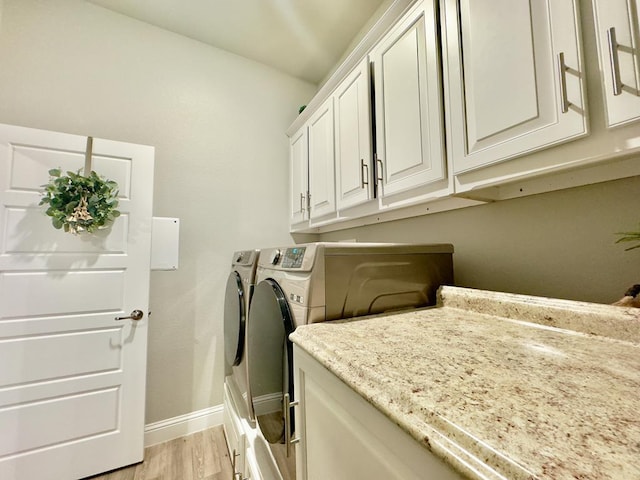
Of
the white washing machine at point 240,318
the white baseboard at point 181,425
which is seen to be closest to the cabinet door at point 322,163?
the white washing machine at point 240,318

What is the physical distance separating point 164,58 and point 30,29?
73 centimetres

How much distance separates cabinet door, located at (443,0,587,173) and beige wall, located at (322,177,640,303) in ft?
1.17

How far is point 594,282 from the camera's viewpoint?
85 cm

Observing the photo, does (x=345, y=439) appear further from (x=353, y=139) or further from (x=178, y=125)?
(x=178, y=125)

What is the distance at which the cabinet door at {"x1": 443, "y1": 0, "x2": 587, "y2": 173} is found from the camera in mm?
656

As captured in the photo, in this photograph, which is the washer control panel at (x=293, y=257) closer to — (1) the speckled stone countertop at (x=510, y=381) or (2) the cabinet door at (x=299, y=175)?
(1) the speckled stone countertop at (x=510, y=381)

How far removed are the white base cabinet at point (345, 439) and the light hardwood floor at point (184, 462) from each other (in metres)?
1.29

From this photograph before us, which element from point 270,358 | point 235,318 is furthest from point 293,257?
point 235,318

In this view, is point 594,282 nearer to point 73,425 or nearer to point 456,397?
point 456,397

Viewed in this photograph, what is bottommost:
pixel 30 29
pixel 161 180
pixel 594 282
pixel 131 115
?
pixel 594 282

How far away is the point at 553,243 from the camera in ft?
3.11

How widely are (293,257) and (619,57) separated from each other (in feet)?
3.26

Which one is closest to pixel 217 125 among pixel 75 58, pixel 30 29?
pixel 75 58

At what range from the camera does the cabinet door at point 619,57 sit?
22.2 inches
